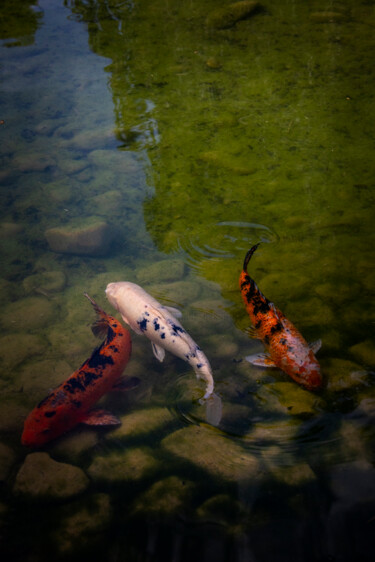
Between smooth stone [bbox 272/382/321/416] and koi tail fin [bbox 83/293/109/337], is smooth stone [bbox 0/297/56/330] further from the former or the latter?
smooth stone [bbox 272/382/321/416]

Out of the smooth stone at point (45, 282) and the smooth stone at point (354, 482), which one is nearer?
the smooth stone at point (354, 482)

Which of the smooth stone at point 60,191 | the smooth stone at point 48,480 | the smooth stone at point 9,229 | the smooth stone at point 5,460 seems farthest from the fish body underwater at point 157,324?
the smooth stone at point 60,191

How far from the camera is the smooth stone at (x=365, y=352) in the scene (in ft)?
8.59

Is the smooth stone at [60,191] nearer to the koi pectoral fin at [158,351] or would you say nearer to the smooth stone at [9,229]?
the smooth stone at [9,229]

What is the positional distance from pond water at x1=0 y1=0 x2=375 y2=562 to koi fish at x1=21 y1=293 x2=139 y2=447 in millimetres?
71

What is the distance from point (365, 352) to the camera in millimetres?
2662

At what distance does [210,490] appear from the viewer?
7.02 feet

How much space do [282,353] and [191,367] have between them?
25.1 inches

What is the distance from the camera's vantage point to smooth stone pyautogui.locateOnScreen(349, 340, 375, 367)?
8.59 ft

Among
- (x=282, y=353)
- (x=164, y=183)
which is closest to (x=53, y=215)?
(x=164, y=183)

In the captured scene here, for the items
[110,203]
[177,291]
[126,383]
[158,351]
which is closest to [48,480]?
[126,383]

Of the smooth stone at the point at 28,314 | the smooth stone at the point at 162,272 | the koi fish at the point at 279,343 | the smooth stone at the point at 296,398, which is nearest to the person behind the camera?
the smooth stone at the point at 296,398

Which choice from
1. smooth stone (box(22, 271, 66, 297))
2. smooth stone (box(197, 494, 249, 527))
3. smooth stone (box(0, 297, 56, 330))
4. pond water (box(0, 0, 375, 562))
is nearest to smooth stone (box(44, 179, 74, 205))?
pond water (box(0, 0, 375, 562))

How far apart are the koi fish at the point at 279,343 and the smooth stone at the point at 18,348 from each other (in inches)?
62.4
